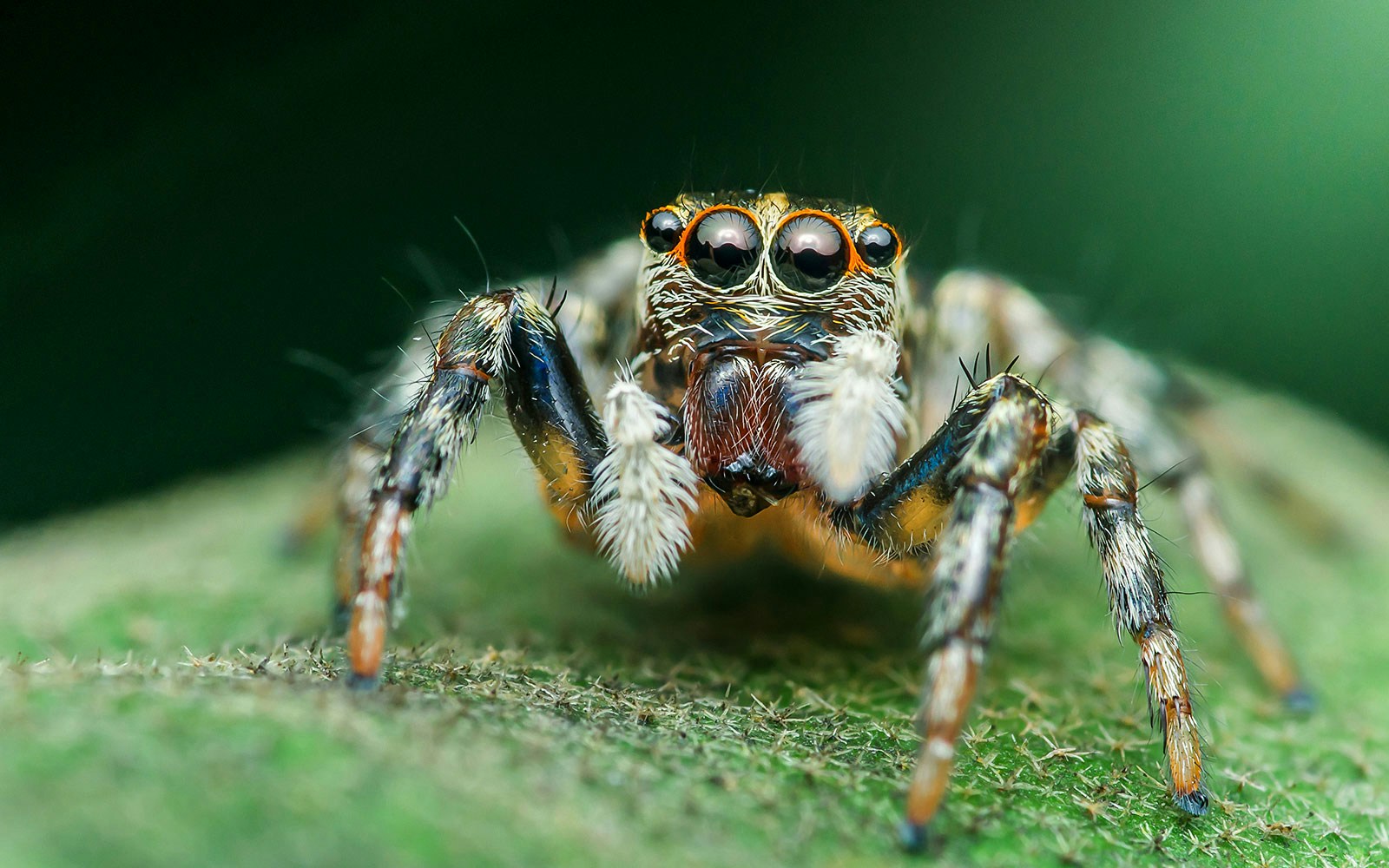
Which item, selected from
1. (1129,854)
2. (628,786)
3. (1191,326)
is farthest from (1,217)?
(1191,326)

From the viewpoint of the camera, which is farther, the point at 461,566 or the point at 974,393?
the point at 461,566

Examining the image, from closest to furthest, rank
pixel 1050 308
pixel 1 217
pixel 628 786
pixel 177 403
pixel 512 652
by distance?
pixel 628 786 < pixel 512 652 < pixel 1 217 < pixel 1050 308 < pixel 177 403

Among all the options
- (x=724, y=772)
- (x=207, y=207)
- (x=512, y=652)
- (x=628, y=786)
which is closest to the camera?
(x=628, y=786)

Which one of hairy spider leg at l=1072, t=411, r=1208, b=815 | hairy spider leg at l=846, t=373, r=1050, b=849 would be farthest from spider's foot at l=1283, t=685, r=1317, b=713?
hairy spider leg at l=846, t=373, r=1050, b=849

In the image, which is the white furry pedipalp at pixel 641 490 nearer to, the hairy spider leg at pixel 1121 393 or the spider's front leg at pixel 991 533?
the spider's front leg at pixel 991 533

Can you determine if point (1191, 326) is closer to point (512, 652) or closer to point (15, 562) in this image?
point (512, 652)

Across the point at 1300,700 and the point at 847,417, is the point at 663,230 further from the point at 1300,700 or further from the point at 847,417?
the point at 1300,700

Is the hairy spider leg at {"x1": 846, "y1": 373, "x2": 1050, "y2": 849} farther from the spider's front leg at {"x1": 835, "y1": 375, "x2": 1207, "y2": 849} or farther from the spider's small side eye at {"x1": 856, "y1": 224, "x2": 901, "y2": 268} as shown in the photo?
the spider's small side eye at {"x1": 856, "y1": 224, "x2": 901, "y2": 268}
